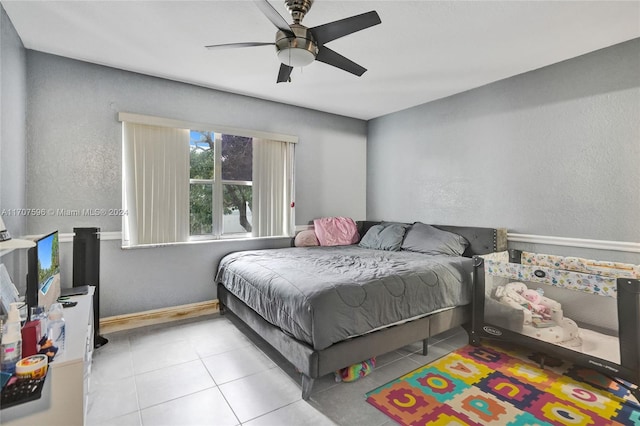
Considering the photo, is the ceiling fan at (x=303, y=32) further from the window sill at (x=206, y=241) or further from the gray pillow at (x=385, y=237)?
the gray pillow at (x=385, y=237)

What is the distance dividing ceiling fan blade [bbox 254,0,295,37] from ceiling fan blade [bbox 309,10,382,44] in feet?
0.53

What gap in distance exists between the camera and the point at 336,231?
4.25m

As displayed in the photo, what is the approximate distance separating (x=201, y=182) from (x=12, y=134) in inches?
62.8

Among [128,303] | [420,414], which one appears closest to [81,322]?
[128,303]

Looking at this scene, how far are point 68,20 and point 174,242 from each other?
2039 mm

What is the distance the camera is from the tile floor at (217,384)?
5.88ft

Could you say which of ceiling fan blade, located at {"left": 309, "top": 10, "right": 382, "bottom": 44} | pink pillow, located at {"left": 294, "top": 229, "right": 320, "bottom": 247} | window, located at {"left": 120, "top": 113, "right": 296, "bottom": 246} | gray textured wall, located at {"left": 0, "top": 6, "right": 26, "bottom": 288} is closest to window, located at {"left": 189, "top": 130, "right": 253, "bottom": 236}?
window, located at {"left": 120, "top": 113, "right": 296, "bottom": 246}

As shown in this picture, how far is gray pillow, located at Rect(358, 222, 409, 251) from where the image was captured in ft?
12.3

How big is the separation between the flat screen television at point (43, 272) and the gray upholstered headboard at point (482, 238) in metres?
3.54

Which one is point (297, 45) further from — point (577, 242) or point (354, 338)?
point (577, 242)

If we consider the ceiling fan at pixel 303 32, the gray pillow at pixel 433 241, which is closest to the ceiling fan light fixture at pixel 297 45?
the ceiling fan at pixel 303 32

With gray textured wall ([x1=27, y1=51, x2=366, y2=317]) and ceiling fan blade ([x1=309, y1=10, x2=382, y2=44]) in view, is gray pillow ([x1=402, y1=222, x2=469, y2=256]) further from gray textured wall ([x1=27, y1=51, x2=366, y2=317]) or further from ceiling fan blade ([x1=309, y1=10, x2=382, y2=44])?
ceiling fan blade ([x1=309, y1=10, x2=382, y2=44])

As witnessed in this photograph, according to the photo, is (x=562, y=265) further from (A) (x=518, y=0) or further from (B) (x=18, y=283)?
(B) (x=18, y=283)

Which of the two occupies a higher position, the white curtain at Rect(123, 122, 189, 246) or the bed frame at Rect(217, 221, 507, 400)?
the white curtain at Rect(123, 122, 189, 246)
